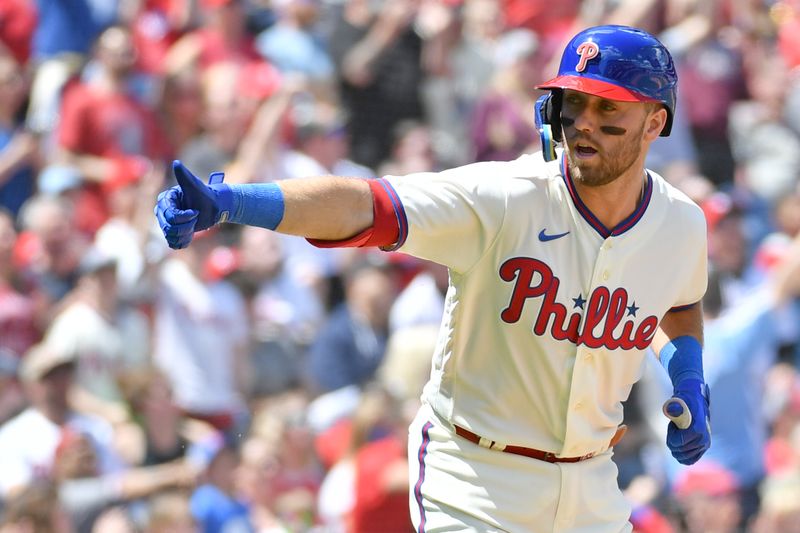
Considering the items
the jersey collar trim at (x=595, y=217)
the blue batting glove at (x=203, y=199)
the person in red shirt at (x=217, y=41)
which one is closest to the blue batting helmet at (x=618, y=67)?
the jersey collar trim at (x=595, y=217)

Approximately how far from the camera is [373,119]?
9711mm

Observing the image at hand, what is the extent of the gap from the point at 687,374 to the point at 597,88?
0.97m

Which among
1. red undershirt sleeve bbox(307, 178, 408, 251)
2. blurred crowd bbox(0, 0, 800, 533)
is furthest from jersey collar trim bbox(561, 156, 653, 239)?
blurred crowd bbox(0, 0, 800, 533)

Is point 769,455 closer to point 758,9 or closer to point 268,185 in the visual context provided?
point 758,9

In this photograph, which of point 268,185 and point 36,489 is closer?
point 268,185

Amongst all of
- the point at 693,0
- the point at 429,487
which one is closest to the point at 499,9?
the point at 693,0

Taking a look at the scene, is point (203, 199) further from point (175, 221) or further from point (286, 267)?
point (286, 267)

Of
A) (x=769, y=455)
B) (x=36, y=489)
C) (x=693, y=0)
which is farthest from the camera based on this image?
(x=693, y=0)

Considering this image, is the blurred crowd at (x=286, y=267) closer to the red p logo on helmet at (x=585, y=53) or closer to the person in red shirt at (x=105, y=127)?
the person in red shirt at (x=105, y=127)

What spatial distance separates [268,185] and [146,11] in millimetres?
5944

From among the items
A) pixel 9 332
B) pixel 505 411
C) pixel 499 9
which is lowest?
pixel 9 332

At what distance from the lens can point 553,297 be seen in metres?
3.95

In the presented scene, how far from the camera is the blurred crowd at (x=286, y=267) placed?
272 inches

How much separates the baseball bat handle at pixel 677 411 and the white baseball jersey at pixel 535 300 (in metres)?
0.17
